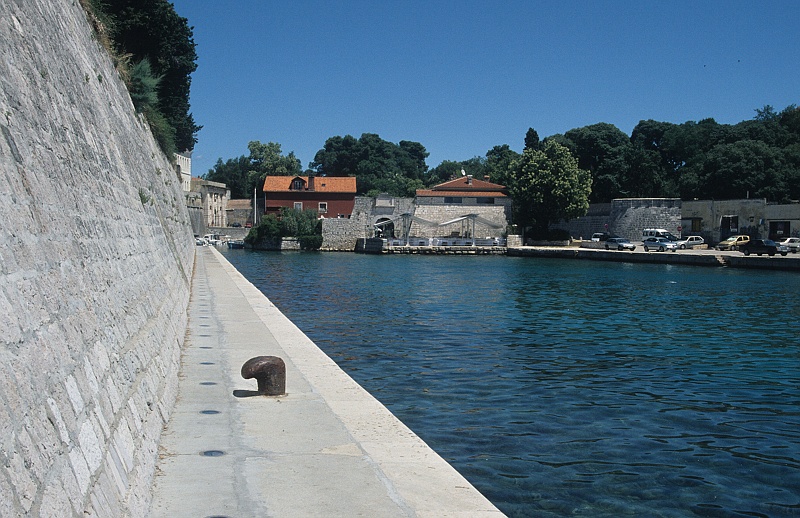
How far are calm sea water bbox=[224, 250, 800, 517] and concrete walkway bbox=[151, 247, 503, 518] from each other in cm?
109

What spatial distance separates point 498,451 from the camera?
344 inches

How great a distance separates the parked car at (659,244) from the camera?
5850 cm

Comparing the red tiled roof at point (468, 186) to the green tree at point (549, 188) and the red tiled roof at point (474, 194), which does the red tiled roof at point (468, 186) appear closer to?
the red tiled roof at point (474, 194)

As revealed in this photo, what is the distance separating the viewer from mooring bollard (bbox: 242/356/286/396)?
8.64 metres

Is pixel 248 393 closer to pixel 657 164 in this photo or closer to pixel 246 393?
pixel 246 393

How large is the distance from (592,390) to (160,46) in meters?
30.1

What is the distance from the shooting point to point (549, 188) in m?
72.1

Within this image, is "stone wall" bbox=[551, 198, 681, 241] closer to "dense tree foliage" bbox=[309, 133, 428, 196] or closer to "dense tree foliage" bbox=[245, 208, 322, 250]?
"dense tree foliage" bbox=[245, 208, 322, 250]

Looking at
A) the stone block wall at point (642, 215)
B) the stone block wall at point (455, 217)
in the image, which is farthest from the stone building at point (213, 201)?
the stone block wall at point (642, 215)

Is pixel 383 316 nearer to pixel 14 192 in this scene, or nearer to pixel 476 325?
pixel 476 325

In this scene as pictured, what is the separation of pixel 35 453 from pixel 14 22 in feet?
13.2

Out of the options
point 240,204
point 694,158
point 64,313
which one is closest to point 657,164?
point 694,158

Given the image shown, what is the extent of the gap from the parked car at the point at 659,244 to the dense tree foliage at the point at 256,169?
64.4 m

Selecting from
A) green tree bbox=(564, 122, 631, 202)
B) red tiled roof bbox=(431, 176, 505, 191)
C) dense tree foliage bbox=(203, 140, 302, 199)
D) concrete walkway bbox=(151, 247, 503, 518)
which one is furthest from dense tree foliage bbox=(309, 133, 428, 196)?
concrete walkway bbox=(151, 247, 503, 518)
